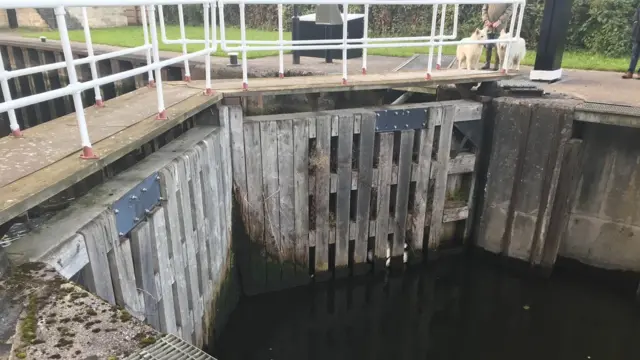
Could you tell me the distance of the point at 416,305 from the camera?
739 centimetres

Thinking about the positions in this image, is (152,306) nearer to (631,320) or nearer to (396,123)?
(396,123)

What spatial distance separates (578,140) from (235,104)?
190 inches

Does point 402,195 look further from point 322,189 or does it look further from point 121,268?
point 121,268

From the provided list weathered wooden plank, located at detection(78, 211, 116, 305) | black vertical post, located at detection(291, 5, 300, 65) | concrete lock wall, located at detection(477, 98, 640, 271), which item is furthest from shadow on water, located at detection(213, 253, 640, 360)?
black vertical post, located at detection(291, 5, 300, 65)

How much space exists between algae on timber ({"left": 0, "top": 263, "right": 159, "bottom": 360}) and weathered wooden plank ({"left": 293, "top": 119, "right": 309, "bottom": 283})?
4303mm

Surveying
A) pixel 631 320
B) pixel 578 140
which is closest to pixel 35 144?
pixel 578 140

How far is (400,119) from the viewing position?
7074mm

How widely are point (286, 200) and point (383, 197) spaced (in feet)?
5.01

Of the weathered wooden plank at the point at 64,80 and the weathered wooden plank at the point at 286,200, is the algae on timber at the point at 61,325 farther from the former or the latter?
the weathered wooden plank at the point at 64,80

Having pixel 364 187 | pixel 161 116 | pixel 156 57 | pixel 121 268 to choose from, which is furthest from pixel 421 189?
pixel 121 268

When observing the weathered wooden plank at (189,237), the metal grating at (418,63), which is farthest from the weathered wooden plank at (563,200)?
the weathered wooden plank at (189,237)

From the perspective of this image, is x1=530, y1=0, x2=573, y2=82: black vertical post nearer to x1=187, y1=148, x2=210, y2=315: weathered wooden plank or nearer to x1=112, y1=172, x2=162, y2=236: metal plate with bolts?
x1=187, y1=148, x2=210, y2=315: weathered wooden plank

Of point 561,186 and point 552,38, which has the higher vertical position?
point 552,38

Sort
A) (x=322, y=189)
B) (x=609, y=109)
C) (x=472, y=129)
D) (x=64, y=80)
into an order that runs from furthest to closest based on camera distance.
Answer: (x=64, y=80) < (x=472, y=129) < (x=322, y=189) < (x=609, y=109)
